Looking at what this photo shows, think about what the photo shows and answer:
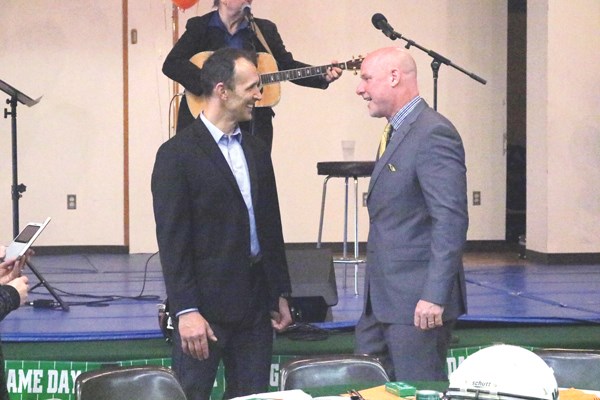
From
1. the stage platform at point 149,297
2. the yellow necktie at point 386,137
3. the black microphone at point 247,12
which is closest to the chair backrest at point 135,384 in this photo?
the yellow necktie at point 386,137

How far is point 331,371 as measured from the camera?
3.62 metres

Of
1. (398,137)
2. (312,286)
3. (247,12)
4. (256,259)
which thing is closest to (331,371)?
(256,259)

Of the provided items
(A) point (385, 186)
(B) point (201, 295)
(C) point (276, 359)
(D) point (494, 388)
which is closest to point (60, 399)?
(C) point (276, 359)

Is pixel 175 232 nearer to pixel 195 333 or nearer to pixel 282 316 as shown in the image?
pixel 195 333

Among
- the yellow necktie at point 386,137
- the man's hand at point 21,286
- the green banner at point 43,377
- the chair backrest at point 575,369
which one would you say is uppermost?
the yellow necktie at point 386,137

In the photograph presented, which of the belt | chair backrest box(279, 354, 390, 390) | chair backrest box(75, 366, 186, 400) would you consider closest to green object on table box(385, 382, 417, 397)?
chair backrest box(279, 354, 390, 390)

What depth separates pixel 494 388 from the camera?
2445 millimetres

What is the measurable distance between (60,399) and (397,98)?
7.48 ft

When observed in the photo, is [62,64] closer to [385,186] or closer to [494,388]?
[385,186]

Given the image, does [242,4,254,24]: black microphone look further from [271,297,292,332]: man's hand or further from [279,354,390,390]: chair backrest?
[279,354,390,390]: chair backrest

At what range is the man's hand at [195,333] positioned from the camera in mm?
3773

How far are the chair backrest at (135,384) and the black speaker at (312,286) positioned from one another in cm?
198

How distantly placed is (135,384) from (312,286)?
2138 mm

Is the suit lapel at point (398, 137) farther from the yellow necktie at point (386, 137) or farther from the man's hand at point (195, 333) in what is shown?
the man's hand at point (195, 333)
